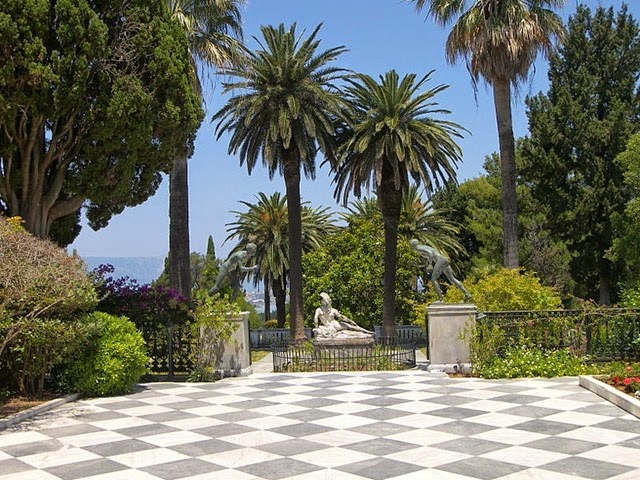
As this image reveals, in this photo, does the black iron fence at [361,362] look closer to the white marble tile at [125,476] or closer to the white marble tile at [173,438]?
the white marble tile at [173,438]

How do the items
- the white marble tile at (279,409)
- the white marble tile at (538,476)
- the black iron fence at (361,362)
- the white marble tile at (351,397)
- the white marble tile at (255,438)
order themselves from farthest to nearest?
the black iron fence at (361,362), the white marble tile at (351,397), the white marble tile at (279,409), the white marble tile at (255,438), the white marble tile at (538,476)

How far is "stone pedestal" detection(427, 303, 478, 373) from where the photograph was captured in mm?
13836

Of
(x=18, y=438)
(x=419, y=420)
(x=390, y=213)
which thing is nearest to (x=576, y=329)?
(x=419, y=420)

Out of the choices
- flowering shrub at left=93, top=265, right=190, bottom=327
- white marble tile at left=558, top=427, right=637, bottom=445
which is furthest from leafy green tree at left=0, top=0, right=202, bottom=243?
white marble tile at left=558, top=427, right=637, bottom=445

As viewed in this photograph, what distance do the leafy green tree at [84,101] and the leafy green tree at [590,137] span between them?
2125 cm

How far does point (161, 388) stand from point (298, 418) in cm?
433

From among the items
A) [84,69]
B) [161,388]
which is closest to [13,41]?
[84,69]

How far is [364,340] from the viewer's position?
2259 centimetres

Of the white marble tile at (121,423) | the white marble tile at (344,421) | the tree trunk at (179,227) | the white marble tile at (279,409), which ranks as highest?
the tree trunk at (179,227)

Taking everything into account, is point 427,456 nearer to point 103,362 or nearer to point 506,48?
point 103,362

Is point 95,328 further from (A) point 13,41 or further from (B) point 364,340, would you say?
(B) point 364,340

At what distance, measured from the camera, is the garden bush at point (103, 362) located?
11570mm

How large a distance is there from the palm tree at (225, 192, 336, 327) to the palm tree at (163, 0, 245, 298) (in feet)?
56.6

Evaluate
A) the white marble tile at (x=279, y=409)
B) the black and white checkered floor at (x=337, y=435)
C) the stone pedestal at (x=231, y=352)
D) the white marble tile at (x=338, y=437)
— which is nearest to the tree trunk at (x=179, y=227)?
the stone pedestal at (x=231, y=352)
